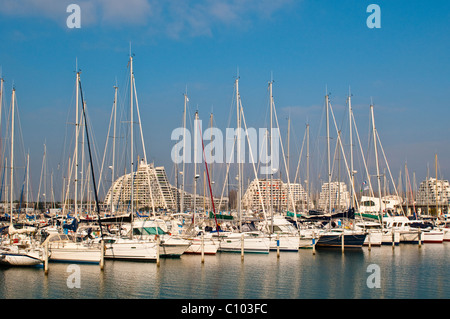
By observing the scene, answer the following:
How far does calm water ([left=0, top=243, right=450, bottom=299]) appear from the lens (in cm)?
2339

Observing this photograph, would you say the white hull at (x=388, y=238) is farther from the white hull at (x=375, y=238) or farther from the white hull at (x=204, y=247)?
the white hull at (x=204, y=247)

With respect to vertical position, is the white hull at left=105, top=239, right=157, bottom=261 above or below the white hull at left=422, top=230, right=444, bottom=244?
above

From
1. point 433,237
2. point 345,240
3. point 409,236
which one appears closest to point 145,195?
point 409,236

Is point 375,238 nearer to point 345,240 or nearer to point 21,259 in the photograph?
point 345,240

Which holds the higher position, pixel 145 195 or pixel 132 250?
pixel 145 195

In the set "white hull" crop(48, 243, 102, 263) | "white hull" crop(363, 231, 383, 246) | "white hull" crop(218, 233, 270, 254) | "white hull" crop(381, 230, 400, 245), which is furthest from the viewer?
"white hull" crop(381, 230, 400, 245)

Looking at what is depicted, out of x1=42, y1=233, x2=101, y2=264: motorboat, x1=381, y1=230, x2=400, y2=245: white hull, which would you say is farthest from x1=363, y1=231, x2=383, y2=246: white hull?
x1=42, y1=233, x2=101, y2=264: motorboat

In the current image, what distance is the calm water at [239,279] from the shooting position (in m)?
23.4

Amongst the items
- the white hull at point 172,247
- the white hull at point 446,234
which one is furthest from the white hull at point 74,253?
the white hull at point 446,234

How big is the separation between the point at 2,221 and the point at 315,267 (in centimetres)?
3552

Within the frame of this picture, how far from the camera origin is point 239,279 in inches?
1069

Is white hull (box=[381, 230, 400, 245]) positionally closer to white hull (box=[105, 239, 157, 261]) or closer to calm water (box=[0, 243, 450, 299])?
calm water (box=[0, 243, 450, 299])
